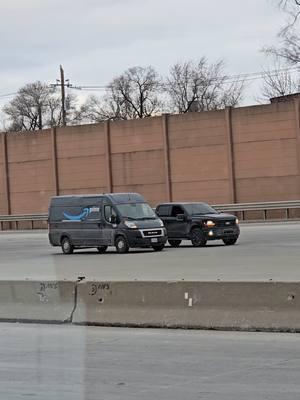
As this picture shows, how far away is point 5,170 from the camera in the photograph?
56.2m

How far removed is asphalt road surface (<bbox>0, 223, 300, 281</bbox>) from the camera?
16.0 m

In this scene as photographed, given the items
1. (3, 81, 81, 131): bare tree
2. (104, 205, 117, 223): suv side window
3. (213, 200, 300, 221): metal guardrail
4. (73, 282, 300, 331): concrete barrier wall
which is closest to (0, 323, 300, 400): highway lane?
(73, 282, 300, 331): concrete barrier wall

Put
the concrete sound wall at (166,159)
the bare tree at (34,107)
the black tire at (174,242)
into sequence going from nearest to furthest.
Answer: the black tire at (174,242) < the concrete sound wall at (166,159) < the bare tree at (34,107)

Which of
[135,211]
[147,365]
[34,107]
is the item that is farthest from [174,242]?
[34,107]

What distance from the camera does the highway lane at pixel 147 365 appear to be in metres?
7.19

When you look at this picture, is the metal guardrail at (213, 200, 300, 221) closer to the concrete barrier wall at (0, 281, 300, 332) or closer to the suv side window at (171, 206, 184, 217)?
the suv side window at (171, 206, 184, 217)

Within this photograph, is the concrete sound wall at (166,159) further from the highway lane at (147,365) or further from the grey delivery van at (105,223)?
the highway lane at (147,365)

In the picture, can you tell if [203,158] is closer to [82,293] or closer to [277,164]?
[277,164]

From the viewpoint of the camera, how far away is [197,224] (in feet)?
87.1

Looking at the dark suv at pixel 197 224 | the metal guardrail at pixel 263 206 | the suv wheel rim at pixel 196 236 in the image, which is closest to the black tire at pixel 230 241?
the dark suv at pixel 197 224

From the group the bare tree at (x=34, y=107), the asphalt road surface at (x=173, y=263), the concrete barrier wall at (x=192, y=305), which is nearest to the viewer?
the concrete barrier wall at (x=192, y=305)

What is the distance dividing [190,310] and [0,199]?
47.5 metres

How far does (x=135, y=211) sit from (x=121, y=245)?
1318 millimetres

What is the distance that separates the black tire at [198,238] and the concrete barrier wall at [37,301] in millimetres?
14624
